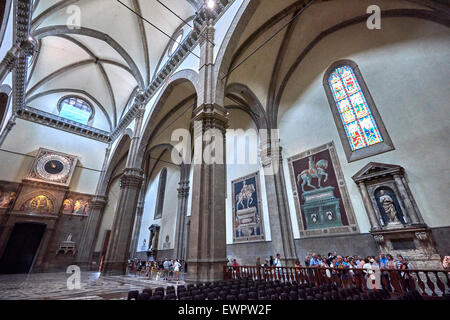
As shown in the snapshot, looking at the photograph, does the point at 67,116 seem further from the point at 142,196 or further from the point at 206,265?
the point at 206,265

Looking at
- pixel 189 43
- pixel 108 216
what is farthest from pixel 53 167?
pixel 189 43

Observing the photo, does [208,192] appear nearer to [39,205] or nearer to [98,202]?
[98,202]

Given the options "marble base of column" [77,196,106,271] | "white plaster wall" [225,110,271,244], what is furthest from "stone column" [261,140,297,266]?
"marble base of column" [77,196,106,271]

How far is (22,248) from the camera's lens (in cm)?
1240

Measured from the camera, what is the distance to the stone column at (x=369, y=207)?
6597mm

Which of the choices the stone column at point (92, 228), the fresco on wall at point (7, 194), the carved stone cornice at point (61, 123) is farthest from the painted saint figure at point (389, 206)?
the fresco on wall at point (7, 194)

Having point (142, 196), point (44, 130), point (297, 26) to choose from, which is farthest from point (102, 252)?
point (297, 26)

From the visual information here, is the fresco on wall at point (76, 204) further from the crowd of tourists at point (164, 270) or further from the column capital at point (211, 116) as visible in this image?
the column capital at point (211, 116)

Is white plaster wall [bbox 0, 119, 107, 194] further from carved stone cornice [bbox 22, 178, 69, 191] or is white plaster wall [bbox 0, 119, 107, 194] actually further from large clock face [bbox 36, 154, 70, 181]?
large clock face [bbox 36, 154, 70, 181]

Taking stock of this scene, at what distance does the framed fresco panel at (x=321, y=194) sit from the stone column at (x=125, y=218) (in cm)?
777

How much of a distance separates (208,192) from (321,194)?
16.9ft

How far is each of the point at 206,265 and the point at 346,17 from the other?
436 inches

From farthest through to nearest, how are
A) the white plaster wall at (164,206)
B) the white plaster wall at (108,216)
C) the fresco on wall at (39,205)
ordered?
the white plaster wall at (108,216) < the white plaster wall at (164,206) < the fresco on wall at (39,205)

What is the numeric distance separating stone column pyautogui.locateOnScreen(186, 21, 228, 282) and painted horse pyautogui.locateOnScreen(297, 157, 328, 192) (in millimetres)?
4657
